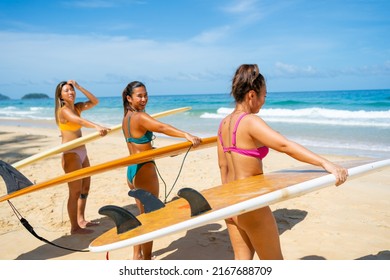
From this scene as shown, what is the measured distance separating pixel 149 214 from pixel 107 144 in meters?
9.42

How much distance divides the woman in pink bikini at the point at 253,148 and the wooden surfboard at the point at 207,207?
0.34 feet

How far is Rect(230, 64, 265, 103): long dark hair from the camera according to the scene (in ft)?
7.13

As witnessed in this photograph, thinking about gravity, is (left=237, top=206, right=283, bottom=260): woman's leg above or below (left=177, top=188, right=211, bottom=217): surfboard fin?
below

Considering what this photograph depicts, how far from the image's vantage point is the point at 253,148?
7.05 feet

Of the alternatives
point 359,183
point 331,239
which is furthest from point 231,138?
point 359,183

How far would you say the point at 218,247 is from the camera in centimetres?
388

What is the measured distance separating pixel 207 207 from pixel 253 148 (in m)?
0.47

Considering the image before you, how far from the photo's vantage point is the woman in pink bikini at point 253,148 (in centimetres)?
202

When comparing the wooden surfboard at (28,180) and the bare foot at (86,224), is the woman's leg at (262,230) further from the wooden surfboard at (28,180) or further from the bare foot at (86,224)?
the bare foot at (86,224)

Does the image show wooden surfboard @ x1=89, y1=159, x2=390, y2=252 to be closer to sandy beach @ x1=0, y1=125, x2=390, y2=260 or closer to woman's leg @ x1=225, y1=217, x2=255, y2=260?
woman's leg @ x1=225, y1=217, x2=255, y2=260

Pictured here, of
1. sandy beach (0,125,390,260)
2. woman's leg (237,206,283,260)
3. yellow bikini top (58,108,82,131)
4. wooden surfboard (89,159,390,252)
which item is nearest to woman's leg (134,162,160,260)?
wooden surfboard (89,159,390,252)
